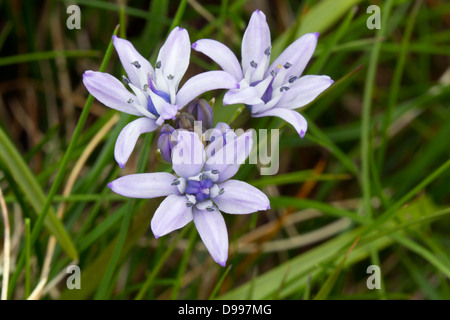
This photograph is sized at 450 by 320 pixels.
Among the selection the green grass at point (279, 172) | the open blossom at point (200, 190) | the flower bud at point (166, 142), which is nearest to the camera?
the open blossom at point (200, 190)

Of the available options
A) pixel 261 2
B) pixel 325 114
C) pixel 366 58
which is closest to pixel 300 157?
pixel 325 114

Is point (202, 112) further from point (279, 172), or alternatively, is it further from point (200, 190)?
point (279, 172)

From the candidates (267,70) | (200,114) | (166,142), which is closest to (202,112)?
(200,114)

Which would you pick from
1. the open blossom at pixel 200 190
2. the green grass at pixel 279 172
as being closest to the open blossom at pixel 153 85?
the open blossom at pixel 200 190

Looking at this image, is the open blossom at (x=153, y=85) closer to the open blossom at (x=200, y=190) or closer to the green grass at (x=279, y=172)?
the open blossom at (x=200, y=190)

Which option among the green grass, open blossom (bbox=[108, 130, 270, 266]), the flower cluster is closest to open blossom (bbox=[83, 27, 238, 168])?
the flower cluster

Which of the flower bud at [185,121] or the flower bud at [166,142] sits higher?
the flower bud at [185,121]

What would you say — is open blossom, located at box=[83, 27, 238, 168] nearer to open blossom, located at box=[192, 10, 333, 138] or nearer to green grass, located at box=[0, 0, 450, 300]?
open blossom, located at box=[192, 10, 333, 138]
